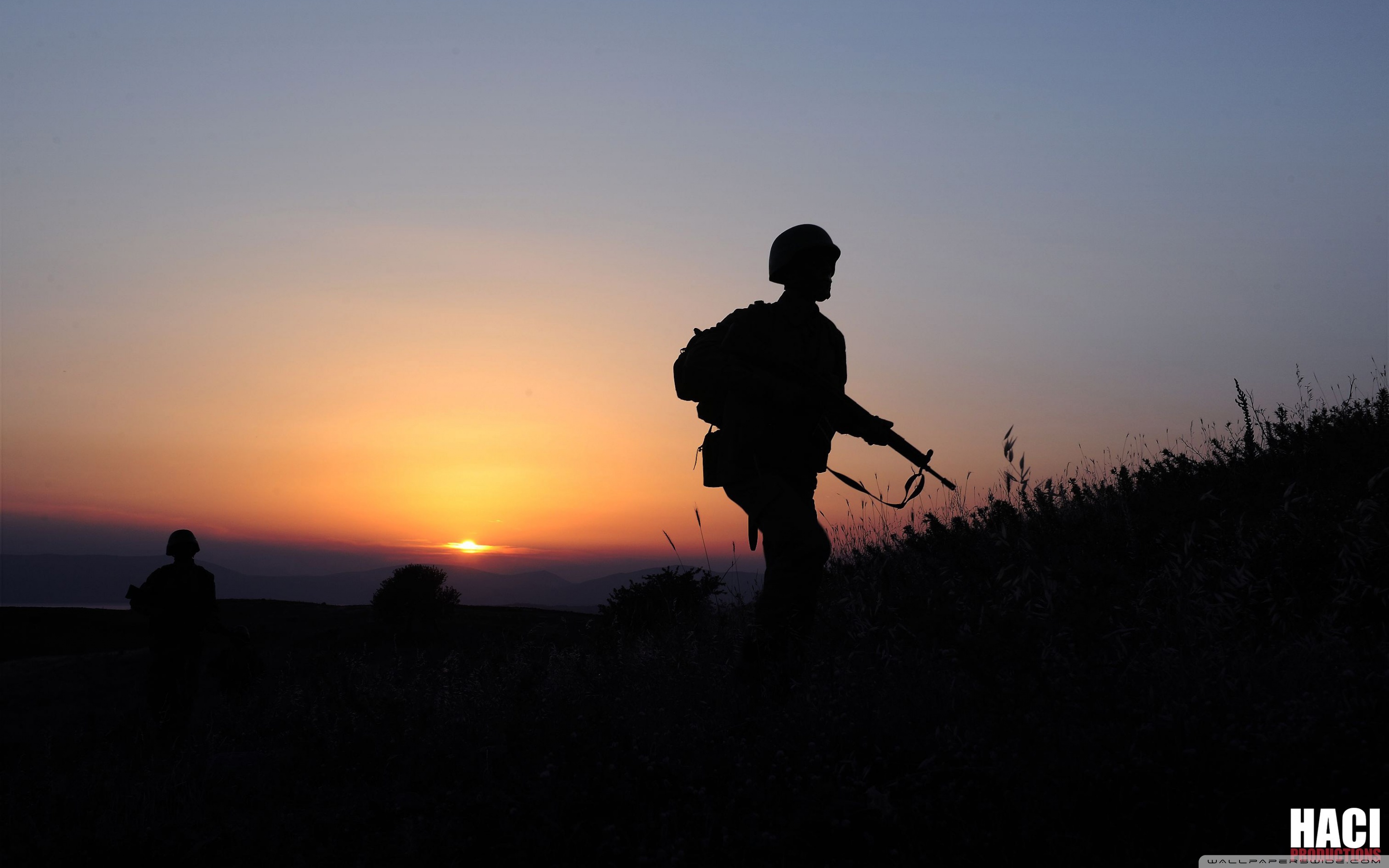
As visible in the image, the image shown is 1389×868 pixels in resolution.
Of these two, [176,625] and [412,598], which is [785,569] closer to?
[176,625]

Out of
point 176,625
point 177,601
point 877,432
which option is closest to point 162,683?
point 176,625

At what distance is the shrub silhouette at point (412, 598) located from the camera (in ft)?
57.3

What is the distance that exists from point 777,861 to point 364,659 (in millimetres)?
4680

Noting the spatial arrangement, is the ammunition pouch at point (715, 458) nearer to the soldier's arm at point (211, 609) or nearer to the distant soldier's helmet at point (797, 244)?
the distant soldier's helmet at point (797, 244)

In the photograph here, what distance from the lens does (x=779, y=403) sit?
15.7 ft

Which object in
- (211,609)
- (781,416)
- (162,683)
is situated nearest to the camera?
(781,416)

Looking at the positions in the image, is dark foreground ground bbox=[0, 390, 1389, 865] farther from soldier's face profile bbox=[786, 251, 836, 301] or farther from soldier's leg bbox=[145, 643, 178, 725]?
soldier's face profile bbox=[786, 251, 836, 301]

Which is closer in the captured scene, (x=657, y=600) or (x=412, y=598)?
(x=657, y=600)

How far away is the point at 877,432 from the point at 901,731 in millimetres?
2005

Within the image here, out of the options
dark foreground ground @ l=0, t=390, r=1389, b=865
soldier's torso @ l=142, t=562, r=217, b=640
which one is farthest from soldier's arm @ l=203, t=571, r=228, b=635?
dark foreground ground @ l=0, t=390, r=1389, b=865

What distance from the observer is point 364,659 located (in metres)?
6.65

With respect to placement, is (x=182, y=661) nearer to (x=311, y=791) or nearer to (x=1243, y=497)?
(x=311, y=791)

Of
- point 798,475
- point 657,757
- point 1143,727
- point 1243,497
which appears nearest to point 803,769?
point 657,757

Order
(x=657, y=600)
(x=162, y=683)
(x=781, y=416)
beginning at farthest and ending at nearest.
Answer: (x=657, y=600) → (x=162, y=683) → (x=781, y=416)
